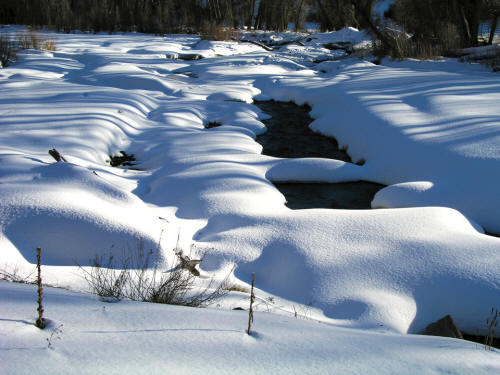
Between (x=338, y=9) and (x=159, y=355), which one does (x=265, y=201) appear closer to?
(x=159, y=355)

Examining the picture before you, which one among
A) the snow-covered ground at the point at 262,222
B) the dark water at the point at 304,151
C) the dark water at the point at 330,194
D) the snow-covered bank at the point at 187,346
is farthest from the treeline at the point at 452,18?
the snow-covered bank at the point at 187,346

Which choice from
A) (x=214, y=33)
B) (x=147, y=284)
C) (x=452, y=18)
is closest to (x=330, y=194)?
(x=147, y=284)

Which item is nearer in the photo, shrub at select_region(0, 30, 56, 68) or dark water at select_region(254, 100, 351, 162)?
dark water at select_region(254, 100, 351, 162)

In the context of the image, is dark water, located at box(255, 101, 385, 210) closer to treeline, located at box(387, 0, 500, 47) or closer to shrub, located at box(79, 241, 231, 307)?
shrub, located at box(79, 241, 231, 307)

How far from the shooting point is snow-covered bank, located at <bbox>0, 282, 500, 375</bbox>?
143cm

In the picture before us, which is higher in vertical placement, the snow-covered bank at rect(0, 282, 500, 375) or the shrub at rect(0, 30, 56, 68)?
the shrub at rect(0, 30, 56, 68)

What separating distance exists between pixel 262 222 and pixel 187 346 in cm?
218

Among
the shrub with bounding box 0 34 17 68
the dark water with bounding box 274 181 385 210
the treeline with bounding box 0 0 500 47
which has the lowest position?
the dark water with bounding box 274 181 385 210

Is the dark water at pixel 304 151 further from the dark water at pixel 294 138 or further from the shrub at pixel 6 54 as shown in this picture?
the shrub at pixel 6 54

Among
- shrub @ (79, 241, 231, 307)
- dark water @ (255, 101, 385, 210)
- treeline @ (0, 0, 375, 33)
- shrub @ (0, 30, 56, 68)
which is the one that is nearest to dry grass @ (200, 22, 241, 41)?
treeline @ (0, 0, 375, 33)

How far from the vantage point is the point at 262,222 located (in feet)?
12.2

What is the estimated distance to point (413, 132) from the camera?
559cm

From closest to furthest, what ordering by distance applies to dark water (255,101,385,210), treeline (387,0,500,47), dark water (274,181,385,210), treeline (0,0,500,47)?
dark water (274,181,385,210), dark water (255,101,385,210), treeline (387,0,500,47), treeline (0,0,500,47)

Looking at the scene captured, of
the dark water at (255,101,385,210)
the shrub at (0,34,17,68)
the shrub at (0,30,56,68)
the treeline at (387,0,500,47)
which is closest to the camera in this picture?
the dark water at (255,101,385,210)
